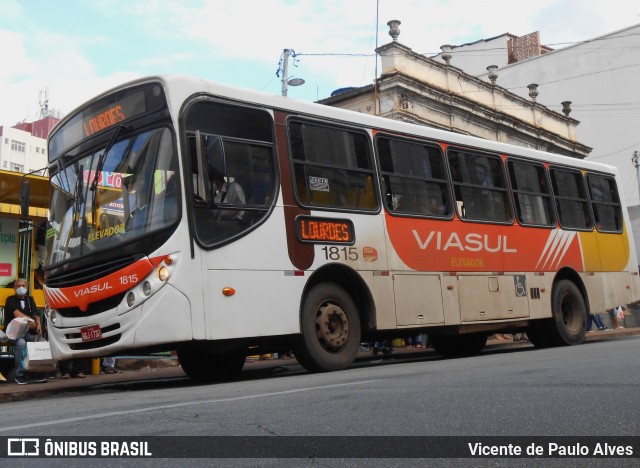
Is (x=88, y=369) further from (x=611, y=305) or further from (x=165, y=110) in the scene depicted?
(x=611, y=305)

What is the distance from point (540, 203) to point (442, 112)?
47.7 feet

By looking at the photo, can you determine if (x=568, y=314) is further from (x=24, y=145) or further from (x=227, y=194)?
(x=24, y=145)

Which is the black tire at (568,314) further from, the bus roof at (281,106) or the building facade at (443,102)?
the building facade at (443,102)

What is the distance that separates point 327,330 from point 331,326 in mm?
96

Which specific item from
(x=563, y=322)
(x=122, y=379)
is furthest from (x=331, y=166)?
(x=563, y=322)

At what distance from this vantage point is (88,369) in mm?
13164

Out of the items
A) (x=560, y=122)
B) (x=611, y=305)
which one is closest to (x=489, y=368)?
(x=611, y=305)

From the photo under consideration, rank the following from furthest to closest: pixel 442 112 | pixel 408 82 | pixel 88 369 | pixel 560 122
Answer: pixel 560 122
pixel 442 112
pixel 408 82
pixel 88 369

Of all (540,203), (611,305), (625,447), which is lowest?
(625,447)

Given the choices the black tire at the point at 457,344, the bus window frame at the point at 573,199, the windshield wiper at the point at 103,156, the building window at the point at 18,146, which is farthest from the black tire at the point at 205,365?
the building window at the point at 18,146

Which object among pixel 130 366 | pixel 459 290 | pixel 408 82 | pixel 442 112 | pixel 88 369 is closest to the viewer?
pixel 459 290

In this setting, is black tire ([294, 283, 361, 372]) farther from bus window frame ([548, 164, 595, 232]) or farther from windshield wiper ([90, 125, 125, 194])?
bus window frame ([548, 164, 595, 232])

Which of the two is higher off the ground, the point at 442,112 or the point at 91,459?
the point at 442,112

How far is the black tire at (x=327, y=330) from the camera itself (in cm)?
907
